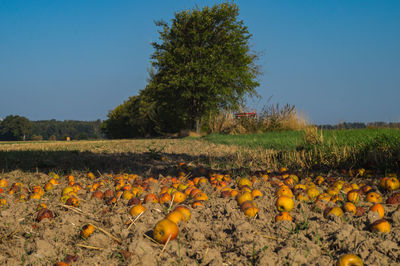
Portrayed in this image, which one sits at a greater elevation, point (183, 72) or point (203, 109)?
point (183, 72)

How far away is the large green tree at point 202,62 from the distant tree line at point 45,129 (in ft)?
135

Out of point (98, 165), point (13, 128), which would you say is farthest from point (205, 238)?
point (13, 128)

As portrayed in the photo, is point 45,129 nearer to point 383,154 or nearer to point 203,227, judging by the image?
point 383,154

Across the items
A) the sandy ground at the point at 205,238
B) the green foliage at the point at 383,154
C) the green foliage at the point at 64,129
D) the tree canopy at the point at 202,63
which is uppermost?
the tree canopy at the point at 202,63

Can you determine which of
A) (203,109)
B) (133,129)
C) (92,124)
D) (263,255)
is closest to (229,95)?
(203,109)

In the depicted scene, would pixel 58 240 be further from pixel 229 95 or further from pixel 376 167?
pixel 229 95

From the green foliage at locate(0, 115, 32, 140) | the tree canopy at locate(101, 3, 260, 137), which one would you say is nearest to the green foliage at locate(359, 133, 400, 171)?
the tree canopy at locate(101, 3, 260, 137)

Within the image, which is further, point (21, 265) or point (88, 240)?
point (88, 240)

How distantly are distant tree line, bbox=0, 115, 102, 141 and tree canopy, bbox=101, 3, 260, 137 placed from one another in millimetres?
40890

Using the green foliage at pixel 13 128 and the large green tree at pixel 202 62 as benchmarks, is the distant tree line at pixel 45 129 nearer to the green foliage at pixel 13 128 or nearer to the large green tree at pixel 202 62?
the green foliage at pixel 13 128

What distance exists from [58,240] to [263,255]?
1468 millimetres

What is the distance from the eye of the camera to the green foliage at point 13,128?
71.1 meters

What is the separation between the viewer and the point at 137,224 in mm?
2428

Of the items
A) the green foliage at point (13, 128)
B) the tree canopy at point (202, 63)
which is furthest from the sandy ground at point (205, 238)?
the green foliage at point (13, 128)
